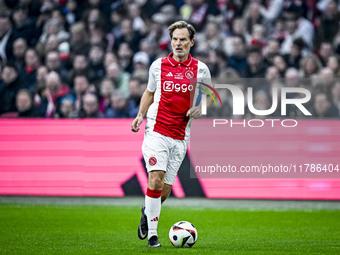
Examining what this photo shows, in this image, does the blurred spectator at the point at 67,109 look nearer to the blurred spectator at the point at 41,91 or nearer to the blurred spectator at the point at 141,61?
the blurred spectator at the point at 41,91

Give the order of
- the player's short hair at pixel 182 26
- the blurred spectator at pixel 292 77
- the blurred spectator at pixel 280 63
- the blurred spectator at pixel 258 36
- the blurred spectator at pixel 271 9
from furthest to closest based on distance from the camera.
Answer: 1. the blurred spectator at pixel 271 9
2. the blurred spectator at pixel 258 36
3. the blurred spectator at pixel 280 63
4. the blurred spectator at pixel 292 77
5. the player's short hair at pixel 182 26

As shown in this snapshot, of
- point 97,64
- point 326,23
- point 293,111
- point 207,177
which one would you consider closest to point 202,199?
point 207,177

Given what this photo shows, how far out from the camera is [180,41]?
5766mm

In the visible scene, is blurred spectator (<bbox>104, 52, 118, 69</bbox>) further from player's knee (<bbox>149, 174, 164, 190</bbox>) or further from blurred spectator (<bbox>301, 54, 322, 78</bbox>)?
player's knee (<bbox>149, 174, 164, 190</bbox>)

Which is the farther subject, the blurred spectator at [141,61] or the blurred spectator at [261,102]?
the blurred spectator at [141,61]

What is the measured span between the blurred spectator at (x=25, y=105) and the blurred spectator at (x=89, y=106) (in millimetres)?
973

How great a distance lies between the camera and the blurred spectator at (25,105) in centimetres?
1107

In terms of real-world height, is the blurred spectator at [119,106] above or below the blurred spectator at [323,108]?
below

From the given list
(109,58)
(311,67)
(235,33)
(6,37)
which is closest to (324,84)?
(311,67)

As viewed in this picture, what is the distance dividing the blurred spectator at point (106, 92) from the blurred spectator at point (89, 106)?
1.19 feet

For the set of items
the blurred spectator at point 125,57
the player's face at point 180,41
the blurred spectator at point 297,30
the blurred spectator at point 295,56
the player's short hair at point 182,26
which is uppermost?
the player's short hair at point 182,26

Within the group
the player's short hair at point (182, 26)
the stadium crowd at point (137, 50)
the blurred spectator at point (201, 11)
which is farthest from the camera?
the blurred spectator at point (201, 11)

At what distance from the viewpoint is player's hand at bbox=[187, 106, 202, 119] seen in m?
5.75

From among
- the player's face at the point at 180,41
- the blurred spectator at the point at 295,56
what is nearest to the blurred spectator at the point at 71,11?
the blurred spectator at the point at 295,56
